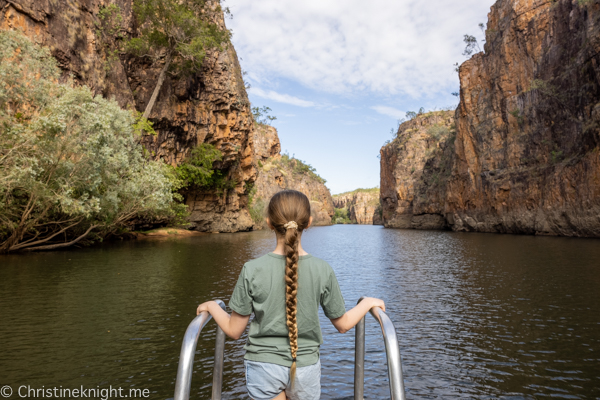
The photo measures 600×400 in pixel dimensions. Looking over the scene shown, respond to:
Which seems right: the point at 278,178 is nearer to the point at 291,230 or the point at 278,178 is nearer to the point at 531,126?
the point at 531,126

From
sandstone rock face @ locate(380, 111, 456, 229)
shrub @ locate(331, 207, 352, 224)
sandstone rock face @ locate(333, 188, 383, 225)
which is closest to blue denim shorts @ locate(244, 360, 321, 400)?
sandstone rock face @ locate(380, 111, 456, 229)

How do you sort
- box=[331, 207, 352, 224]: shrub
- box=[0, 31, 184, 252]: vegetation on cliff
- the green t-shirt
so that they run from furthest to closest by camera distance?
box=[331, 207, 352, 224]: shrub, box=[0, 31, 184, 252]: vegetation on cliff, the green t-shirt

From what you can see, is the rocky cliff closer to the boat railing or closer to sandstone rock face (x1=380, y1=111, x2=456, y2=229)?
sandstone rock face (x1=380, y1=111, x2=456, y2=229)

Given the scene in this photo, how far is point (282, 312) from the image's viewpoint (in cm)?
212

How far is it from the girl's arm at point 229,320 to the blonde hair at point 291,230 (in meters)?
0.29

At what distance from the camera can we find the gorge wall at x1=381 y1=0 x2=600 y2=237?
106ft

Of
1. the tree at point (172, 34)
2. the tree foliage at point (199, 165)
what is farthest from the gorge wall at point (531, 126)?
the tree foliage at point (199, 165)

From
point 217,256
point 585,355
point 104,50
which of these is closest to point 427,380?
point 585,355

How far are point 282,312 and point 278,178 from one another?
101 metres

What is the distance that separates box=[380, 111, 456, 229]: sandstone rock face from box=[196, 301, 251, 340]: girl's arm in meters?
67.9

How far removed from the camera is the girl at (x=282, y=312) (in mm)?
2090

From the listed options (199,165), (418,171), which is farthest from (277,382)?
(418,171)

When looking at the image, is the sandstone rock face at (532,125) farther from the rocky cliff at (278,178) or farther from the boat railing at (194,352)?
the rocky cliff at (278,178)

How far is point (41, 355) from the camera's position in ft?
19.7
